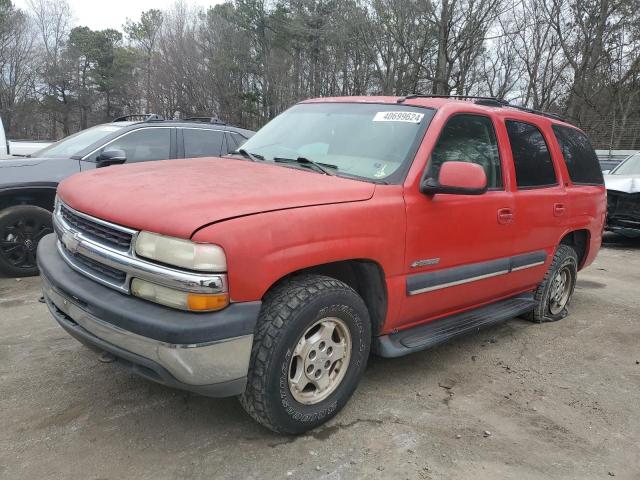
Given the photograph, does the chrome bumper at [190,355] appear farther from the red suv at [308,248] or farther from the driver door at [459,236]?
the driver door at [459,236]

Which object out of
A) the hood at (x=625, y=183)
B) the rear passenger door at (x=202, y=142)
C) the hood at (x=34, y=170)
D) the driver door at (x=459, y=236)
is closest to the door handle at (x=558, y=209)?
the driver door at (x=459, y=236)

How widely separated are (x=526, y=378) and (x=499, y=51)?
25480 millimetres

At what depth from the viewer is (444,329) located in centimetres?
361

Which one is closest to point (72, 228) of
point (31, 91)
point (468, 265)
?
point (468, 265)

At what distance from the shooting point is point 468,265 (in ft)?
11.9

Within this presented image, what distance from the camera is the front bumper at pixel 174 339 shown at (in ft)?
7.50

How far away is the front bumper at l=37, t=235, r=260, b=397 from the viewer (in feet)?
7.50

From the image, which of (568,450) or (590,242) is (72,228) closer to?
(568,450)

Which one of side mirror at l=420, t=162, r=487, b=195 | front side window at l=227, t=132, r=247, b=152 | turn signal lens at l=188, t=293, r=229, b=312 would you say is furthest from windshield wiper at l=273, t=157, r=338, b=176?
front side window at l=227, t=132, r=247, b=152

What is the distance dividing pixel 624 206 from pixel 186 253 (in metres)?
9.07

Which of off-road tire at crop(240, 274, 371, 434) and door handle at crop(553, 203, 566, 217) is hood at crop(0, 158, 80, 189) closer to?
off-road tire at crop(240, 274, 371, 434)

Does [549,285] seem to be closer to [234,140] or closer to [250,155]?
[250,155]

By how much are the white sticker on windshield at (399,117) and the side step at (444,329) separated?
137 cm

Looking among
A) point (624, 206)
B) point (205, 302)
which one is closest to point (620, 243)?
point (624, 206)
